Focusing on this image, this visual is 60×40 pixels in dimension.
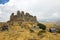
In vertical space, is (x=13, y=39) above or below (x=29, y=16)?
below

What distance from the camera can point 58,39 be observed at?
307 ft

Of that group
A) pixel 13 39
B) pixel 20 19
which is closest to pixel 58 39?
pixel 13 39

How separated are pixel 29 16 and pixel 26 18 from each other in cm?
499

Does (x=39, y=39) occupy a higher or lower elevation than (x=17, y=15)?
lower

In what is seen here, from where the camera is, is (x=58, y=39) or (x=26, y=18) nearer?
(x=58, y=39)

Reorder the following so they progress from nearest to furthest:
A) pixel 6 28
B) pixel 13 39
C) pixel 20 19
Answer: pixel 13 39, pixel 6 28, pixel 20 19

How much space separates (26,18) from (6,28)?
47061 millimetres

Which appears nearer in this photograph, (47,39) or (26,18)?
(47,39)

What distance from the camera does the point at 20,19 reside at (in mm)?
174375

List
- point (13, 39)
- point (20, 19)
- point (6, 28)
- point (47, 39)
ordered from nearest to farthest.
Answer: point (47, 39), point (13, 39), point (6, 28), point (20, 19)

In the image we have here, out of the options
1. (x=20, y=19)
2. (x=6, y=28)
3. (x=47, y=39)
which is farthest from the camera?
(x=20, y=19)

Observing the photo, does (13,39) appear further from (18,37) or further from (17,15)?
(17,15)

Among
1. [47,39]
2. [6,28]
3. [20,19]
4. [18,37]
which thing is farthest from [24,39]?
[20,19]

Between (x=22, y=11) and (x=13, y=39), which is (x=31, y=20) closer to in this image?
(x=22, y=11)
